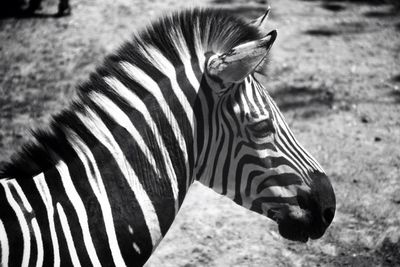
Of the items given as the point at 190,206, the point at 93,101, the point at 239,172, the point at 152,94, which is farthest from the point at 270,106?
the point at 190,206

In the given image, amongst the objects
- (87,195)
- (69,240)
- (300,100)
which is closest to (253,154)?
(87,195)

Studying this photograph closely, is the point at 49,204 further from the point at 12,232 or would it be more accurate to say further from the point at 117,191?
the point at 117,191

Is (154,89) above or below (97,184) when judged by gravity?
above

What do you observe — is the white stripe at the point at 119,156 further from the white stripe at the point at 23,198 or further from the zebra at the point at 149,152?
the white stripe at the point at 23,198

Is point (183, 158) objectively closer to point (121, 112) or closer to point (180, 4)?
point (121, 112)

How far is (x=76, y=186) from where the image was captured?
6.93 feet

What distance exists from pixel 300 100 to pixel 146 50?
429 centimetres

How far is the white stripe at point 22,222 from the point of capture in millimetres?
2002

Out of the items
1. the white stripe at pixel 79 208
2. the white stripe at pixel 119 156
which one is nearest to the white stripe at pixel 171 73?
the white stripe at pixel 119 156

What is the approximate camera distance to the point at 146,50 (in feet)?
7.45

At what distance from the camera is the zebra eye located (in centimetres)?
229

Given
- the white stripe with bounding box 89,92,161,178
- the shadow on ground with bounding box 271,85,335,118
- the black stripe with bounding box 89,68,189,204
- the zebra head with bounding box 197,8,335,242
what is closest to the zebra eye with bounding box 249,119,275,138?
the zebra head with bounding box 197,8,335,242

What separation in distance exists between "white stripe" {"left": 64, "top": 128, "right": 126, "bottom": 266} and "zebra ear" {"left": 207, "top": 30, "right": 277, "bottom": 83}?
0.65 meters

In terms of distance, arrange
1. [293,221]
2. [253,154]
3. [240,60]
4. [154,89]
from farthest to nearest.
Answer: [293,221] → [253,154] → [154,89] → [240,60]
